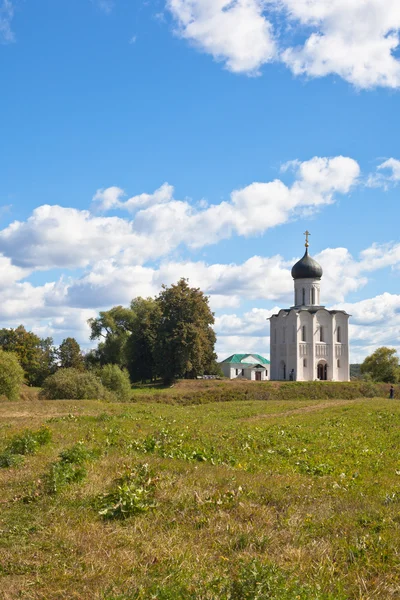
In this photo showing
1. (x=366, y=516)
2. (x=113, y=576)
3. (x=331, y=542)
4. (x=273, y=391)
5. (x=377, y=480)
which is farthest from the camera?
(x=273, y=391)

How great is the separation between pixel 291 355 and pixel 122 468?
2508 inches

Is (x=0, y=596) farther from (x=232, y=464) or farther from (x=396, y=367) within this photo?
(x=396, y=367)

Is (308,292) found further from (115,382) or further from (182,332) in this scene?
(115,382)

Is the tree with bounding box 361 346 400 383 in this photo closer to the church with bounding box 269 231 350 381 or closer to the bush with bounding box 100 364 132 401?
the church with bounding box 269 231 350 381

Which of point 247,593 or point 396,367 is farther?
point 396,367

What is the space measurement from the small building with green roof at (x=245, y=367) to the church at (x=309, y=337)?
18.3 meters

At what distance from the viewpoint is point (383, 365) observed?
82.8 meters

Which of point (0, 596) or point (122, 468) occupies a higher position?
point (122, 468)

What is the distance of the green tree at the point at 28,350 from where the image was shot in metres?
74.1

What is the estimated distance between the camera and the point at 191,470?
9.85 meters

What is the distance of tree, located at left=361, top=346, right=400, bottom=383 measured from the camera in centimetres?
7969

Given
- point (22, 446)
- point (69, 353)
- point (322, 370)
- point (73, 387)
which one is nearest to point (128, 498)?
point (22, 446)

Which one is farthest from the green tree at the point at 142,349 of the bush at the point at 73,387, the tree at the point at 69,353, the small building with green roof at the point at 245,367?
the bush at the point at 73,387

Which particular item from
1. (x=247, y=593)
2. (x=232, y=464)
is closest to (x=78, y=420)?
(x=232, y=464)
